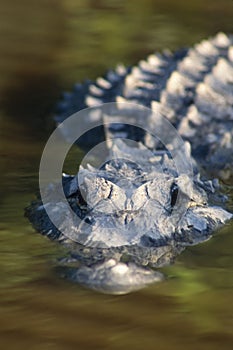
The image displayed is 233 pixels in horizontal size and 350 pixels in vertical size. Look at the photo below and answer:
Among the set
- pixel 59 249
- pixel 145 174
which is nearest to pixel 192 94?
pixel 145 174

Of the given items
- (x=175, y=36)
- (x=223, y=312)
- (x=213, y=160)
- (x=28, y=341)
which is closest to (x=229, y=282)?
(x=223, y=312)

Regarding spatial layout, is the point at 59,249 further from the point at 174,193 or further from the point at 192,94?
the point at 192,94

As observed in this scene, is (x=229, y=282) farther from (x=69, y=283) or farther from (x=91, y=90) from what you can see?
(x=91, y=90)

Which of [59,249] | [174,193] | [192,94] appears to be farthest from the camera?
[192,94]

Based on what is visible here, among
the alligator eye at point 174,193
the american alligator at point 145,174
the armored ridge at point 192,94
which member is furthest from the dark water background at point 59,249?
the armored ridge at point 192,94

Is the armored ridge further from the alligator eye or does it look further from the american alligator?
the alligator eye

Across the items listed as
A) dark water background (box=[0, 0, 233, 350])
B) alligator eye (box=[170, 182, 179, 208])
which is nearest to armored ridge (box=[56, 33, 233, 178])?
dark water background (box=[0, 0, 233, 350])
